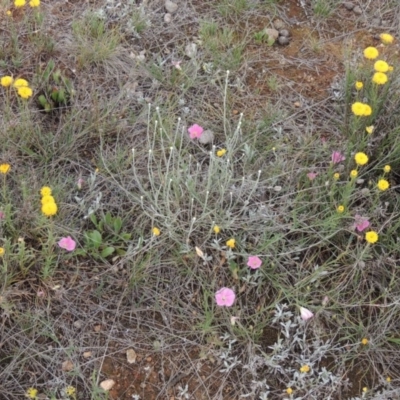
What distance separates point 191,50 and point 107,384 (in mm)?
1531

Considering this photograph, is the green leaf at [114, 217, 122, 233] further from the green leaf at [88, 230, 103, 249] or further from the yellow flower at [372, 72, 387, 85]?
the yellow flower at [372, 72, 387, 85]

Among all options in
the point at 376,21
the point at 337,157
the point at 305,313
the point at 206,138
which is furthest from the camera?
the point at 376,21

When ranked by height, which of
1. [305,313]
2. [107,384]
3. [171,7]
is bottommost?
[107,384]

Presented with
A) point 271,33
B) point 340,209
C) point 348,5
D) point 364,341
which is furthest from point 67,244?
point 348,5

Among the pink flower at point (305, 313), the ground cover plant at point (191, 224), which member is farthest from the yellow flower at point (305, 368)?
the pink flower at point (305, 313)

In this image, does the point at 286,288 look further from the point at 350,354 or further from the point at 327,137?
the point at 327,137

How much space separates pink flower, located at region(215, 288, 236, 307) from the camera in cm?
190

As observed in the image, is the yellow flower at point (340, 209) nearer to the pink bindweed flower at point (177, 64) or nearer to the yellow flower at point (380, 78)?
the yellow flower at point (380, 78)

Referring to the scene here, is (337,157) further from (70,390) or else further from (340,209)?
(70,390)

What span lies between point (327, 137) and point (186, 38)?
84 centimetres

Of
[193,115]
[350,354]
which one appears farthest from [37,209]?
[350,354]

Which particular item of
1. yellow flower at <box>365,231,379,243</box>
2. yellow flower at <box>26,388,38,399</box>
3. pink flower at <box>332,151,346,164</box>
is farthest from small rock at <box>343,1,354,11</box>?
yellow flower at <box>26,388,38,399</box>

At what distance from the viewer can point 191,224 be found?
196 cm

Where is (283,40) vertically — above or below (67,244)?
above
